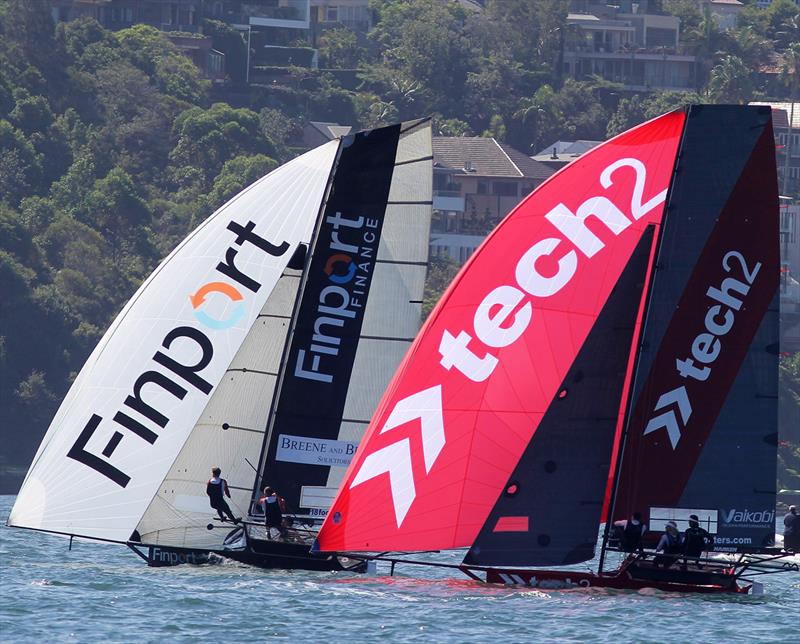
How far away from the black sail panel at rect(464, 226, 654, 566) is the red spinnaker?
0.12 metres

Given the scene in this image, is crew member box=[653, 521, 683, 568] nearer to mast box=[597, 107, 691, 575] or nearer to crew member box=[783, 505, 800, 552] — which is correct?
mast box=[597, 107, 691, 575]

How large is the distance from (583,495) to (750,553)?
5.98 feet

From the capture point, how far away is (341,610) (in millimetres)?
18062

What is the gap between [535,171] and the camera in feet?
290

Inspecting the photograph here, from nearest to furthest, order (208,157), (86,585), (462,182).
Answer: (86,585) → (208,157) → (462,182)

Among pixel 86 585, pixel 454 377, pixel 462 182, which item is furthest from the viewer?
pixel 462 182

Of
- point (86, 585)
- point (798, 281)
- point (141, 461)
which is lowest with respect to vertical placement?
point (86, 585)

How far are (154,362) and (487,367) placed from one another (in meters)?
3.95

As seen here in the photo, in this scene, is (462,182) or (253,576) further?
(462,182)

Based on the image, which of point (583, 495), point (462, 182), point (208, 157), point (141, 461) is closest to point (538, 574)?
point (583, 495)

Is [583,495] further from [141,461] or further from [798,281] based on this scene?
[798,281]

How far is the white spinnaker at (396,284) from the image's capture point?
2102 cm

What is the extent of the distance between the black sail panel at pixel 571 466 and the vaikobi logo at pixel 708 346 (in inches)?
26.8

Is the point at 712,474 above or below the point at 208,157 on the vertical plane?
below
